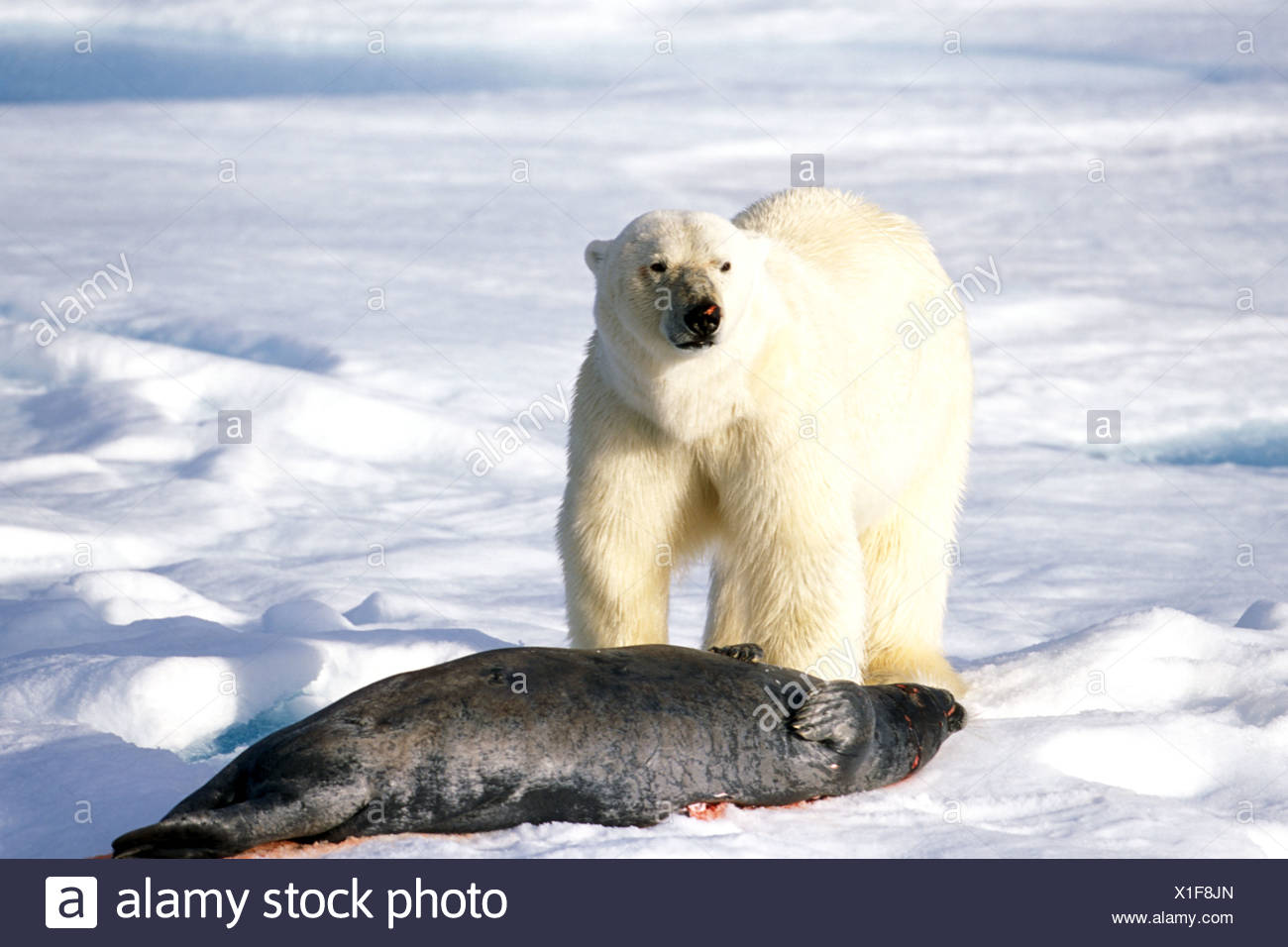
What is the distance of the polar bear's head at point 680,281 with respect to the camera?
513 cm

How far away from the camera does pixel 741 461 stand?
5652 millimetres

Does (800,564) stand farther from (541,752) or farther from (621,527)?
(541,752)

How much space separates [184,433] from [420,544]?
11.8 feet

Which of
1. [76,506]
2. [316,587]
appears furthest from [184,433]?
[316,587]

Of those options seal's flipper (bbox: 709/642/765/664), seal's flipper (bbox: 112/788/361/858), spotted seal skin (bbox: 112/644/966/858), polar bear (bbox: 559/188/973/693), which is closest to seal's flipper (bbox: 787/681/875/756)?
spotted seal skin (bbox: 112/644/966/858)

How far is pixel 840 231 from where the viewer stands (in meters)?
6.82

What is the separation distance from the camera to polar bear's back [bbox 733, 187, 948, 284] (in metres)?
6.64

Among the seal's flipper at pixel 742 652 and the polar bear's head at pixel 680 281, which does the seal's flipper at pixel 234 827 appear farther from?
the polar bear's head at pixel 680 281

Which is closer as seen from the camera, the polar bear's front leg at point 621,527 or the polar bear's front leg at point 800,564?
the polar bear's front leg at point 800,564

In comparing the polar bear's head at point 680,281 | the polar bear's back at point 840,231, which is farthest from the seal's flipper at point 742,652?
the polar bear's back at point 840,231

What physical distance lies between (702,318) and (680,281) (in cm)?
19

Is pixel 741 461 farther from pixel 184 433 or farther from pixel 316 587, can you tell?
pixel 184 433

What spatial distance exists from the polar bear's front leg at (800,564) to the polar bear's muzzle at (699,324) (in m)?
0.69

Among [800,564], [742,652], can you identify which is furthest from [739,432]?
[742,652]
